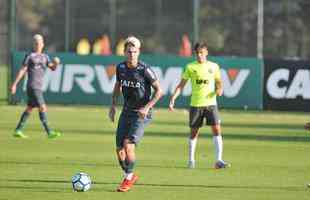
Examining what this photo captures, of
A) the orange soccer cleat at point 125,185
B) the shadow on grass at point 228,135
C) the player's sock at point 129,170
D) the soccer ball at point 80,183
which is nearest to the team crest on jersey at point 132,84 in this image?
the player's sock at point 129,170

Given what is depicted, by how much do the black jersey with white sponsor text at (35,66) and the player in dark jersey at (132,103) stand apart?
27.3ft

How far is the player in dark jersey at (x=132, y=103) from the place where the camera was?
15.4 m

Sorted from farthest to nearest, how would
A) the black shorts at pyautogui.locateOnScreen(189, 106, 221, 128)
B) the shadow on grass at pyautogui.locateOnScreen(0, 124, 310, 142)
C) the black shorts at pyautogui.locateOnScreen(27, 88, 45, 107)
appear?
the shadow on grass at pyautogui.locateOnScreen(0, 124, 310, 142)
the black shorts at pyautogui.locateOnScreen(27, 88, 45, 107)
the black shorts at pyautogui.locateOnScreen(189, 106, 221, 128)

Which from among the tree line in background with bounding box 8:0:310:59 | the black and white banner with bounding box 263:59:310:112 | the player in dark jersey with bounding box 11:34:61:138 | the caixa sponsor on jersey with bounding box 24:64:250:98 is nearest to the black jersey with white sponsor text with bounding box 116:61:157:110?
the player in dark jersey with bounding box 11:34:61:138

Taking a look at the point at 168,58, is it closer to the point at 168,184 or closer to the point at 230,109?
the point at 230,109

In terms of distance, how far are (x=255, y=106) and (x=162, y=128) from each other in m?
7.05

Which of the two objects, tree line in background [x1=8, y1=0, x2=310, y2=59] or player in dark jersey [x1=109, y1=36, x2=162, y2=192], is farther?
tree line in background [x1=8, y1=0, x2=310, y2=59]

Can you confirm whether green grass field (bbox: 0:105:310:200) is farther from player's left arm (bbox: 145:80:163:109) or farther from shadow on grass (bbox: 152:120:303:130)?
player's left arm (bbox: 145:80:163:109)

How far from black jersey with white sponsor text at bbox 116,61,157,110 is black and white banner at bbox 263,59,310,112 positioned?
60.6 ft

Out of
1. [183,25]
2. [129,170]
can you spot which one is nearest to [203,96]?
[129,170]

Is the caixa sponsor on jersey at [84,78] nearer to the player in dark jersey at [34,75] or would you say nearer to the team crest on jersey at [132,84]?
the player in dark jersey at [34,75]

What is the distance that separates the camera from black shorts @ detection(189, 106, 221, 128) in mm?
19047

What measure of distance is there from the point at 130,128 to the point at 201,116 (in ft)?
12.2

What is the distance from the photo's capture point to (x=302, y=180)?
16938 mm
